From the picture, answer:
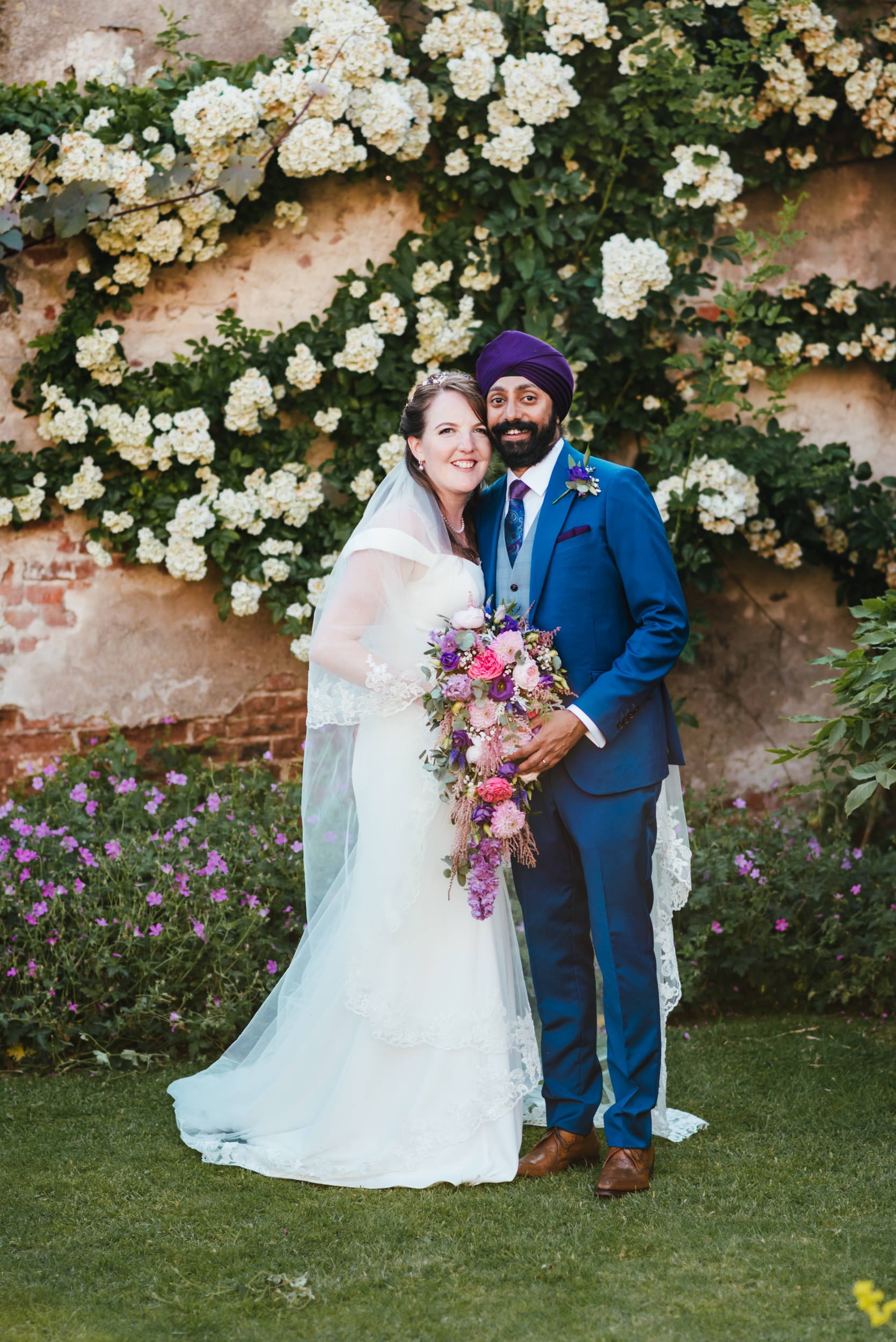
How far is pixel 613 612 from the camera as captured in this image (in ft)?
10.6

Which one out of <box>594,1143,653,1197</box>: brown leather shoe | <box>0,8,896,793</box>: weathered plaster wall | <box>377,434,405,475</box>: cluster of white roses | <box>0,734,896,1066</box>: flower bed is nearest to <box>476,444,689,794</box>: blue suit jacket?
<box>594,1143,653,1197</box>: brown leather shoe

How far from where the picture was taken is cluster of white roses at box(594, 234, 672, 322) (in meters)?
5.15

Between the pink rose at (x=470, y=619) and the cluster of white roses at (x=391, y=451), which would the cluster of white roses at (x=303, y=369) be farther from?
the pink rose at (x=470, y=619)

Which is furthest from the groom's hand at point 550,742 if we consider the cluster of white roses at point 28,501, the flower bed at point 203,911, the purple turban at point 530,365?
the cluster of white roses at point 28,501

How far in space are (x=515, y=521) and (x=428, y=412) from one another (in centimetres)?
39

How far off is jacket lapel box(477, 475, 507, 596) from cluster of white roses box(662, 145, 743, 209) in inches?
96.8

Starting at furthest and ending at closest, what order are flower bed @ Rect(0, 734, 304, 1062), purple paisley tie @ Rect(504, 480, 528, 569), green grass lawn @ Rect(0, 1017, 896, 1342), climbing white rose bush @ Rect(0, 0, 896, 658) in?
climbing white rose bush @ Rect(0, 0, 896, 658) → flower bed @ Rect(0, 734, 304, 1062) → purple paisley tie @ Rect(504, 480, 528, 569) → green grass lawn @ Rect(0, 1017, 896, 1342)

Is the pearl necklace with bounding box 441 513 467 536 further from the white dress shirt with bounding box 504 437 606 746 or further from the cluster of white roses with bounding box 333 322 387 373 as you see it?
the cluster of white roses with bounding box 333 322 387 373

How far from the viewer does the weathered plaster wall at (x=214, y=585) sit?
202 inches

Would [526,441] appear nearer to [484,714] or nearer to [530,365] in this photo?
[530,365]

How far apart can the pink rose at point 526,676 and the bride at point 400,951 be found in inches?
13.2

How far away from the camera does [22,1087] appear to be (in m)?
3.88

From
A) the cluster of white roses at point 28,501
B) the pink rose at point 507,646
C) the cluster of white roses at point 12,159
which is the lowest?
the pink rose at point 507,646

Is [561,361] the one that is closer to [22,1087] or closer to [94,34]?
[22,1087]
